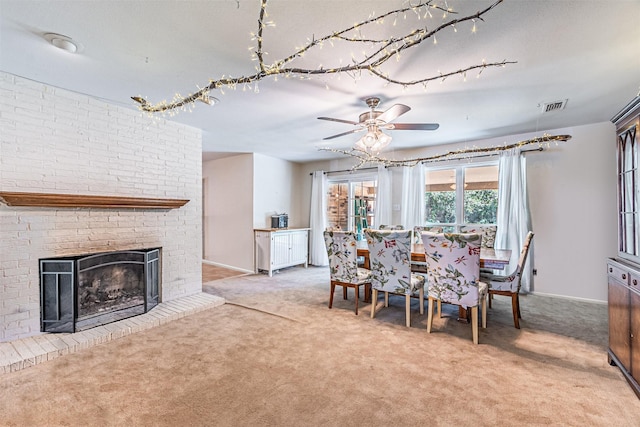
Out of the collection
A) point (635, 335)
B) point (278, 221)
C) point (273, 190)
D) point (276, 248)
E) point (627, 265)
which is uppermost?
point (273, 190)

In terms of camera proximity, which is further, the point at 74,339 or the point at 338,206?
the point at 338,206

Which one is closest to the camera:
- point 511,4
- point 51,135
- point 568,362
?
point 511,4

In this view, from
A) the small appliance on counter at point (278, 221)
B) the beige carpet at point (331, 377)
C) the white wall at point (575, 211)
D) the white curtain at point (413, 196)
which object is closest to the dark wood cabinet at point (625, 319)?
the beige carpet at point (331, 377)

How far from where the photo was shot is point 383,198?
5.48m

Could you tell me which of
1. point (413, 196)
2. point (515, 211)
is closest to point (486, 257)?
point (515, 211)

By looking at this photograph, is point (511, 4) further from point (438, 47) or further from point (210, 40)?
point (210, 40)

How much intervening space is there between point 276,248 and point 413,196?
9.12ft

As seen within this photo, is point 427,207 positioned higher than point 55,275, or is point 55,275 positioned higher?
point 427,207

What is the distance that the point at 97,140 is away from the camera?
3049 mm

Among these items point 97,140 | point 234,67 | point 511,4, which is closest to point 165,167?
point 97,140

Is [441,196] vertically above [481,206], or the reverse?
[441,196]

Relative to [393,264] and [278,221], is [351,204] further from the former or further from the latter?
[393,264]

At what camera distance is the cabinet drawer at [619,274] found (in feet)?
6.43

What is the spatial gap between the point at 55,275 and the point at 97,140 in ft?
4.75
